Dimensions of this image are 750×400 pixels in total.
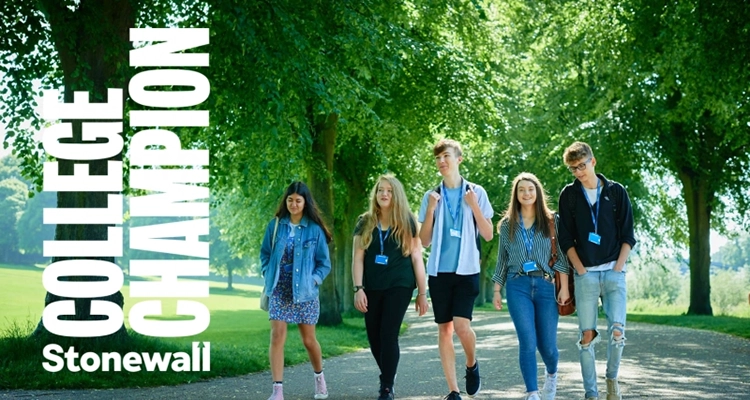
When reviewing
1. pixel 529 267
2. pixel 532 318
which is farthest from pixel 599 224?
pixel 532 318

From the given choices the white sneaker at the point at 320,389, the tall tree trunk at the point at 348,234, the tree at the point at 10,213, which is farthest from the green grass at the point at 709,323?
the tree at the point at 10,213

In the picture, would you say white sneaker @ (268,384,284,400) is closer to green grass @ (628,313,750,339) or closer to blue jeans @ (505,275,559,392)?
blue jeans @ (505,275,559,392)

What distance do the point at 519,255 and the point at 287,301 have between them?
2.26 m

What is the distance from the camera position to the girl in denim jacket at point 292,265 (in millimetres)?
9023

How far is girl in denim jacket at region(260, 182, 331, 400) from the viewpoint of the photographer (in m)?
9.02

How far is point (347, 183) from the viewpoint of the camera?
2988 centimetres

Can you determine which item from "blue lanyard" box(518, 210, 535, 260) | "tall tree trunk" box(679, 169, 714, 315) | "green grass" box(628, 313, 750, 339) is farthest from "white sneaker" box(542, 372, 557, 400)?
"tall tree trunk" box(679, 169, 714, 315)

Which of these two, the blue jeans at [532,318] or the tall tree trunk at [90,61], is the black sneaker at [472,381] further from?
the tall tree trunk at [90,61]

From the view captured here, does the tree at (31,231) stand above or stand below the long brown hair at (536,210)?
below

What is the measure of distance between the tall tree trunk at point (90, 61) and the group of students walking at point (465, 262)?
4373 mm

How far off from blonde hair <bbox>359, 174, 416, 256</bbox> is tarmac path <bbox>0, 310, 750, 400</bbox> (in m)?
1.69

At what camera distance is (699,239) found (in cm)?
Result: 2928

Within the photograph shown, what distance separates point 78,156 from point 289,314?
5.46 meters

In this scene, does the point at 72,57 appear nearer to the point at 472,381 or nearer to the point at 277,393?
the point at 277,393
